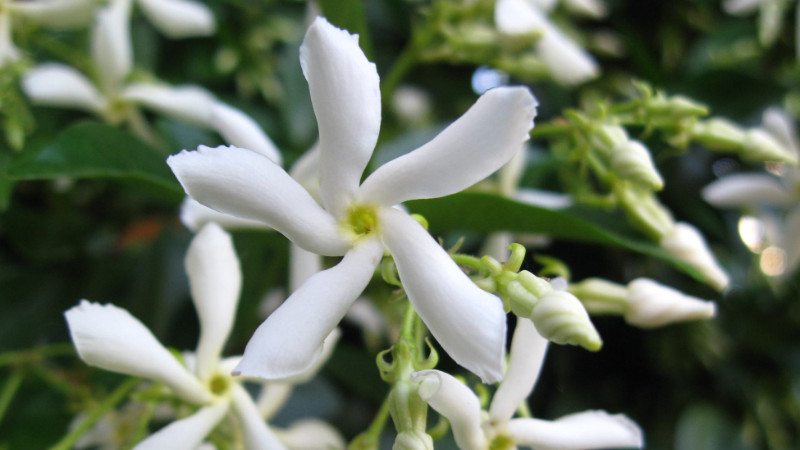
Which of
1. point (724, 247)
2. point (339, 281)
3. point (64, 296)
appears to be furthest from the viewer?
point (724, 247)

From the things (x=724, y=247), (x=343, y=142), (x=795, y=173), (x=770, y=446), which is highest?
(x=343, y=142)

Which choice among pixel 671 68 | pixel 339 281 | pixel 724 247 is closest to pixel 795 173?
pixel 724 247

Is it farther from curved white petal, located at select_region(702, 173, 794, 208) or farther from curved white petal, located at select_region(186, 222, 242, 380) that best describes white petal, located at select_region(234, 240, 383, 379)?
curved white petal, located at select_region(702, 173, 794, 208)

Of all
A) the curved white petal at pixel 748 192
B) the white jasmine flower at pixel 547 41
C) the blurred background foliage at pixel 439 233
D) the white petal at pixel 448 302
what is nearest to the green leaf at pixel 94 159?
the blurred background foliage at pixel 439 233

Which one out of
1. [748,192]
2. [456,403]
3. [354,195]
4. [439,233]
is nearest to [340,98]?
[354,195]

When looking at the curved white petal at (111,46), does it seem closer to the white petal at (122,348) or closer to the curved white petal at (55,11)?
the curved white petal at (55,11)

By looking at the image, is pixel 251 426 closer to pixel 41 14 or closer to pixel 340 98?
pixel 340 98

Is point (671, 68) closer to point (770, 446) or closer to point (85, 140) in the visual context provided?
point (770, 446)
